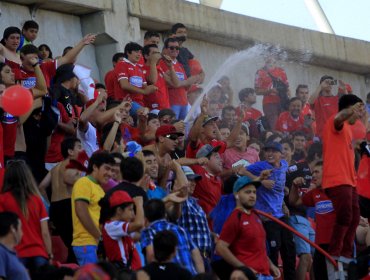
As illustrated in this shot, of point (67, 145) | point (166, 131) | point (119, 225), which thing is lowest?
point (119, 225)

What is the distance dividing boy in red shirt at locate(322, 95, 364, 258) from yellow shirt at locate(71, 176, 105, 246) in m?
3.26

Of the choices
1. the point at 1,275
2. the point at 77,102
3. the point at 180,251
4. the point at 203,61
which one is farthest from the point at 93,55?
the point at 1,275

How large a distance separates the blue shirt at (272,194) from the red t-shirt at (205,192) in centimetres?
67

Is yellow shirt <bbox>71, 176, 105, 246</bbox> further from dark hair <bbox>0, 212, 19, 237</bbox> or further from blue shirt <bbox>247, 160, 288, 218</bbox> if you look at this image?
blue shirt <bbox>247, 160, 288, 218</bbox>

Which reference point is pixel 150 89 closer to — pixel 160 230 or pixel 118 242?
pixel 118 242

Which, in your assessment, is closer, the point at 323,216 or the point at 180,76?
→ the point at 323,216

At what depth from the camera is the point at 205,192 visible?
1652cm

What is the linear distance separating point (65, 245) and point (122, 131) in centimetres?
302

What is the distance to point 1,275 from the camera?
11422 millimetres

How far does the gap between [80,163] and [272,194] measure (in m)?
2.88

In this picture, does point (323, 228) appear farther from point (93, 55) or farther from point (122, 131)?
point (93, 55)

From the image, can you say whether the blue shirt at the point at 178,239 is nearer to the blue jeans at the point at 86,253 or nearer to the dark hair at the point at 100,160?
the blue jeans at the point at 86,253

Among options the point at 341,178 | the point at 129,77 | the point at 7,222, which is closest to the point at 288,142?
the point at 129,77

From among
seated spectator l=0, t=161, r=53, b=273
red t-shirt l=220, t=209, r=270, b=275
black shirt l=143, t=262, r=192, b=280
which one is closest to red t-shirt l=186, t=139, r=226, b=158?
red t-shirt l=220, t=209, r=270, b=275
